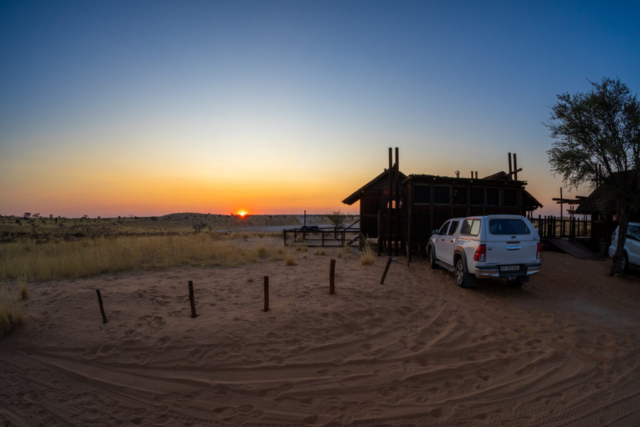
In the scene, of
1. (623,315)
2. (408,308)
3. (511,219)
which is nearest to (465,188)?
(511,219)

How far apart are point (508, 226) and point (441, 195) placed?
7.22 metres

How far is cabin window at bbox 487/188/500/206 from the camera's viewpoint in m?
16.5

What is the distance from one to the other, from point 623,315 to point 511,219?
2993 mm

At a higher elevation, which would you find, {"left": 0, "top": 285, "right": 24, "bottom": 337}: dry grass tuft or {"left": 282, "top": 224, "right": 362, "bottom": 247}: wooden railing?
{"left": 282, "top": 224, "right": 362, "bottom": 247}: wooden railing

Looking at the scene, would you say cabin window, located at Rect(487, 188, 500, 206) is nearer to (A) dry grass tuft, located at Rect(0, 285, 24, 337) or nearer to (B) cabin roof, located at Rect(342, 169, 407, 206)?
(B) cabin roof, located at Rect(342, 169, 407, 206)

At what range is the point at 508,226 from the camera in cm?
875

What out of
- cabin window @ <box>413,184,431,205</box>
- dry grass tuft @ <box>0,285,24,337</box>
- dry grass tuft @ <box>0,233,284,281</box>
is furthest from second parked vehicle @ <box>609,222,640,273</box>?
dry grass tuft @ <box>0,285,24,337</box>

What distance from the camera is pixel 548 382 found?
4543mm

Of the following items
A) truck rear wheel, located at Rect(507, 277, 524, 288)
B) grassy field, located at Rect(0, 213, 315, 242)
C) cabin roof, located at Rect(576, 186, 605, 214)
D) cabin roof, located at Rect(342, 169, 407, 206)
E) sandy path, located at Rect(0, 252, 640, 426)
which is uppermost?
cabin roof, located at Rect(342, 169, 407, 206)

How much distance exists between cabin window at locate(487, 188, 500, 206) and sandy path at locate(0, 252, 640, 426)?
8158 millimetres

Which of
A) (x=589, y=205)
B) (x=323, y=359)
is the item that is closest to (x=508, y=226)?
(x=323, y=359)

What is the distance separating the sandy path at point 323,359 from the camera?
4.01 m

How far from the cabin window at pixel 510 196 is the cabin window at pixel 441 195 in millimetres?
3167

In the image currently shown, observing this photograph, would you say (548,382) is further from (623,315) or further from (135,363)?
(135,363)
